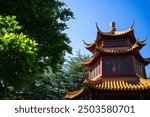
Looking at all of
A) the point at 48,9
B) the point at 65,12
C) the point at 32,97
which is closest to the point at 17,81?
the point at 48,9

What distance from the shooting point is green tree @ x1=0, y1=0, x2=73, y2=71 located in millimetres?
13948

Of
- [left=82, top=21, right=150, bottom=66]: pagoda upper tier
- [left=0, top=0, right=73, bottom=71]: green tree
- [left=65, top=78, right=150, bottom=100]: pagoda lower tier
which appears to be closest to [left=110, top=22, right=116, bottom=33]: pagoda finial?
[left=82, top=21, right=150, bottom=66]: pagoda upper tier

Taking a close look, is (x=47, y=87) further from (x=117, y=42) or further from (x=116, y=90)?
(x=116, y=90)

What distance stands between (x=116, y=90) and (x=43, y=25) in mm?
7233

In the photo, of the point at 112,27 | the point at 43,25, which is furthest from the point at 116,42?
the point at 43,25

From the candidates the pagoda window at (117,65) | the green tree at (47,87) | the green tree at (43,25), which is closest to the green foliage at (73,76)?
the green tree at (47,87)

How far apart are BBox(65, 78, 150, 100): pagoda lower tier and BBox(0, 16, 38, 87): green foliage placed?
27.6ft

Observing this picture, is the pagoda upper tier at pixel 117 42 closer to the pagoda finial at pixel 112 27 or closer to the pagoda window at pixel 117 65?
the pagoda finial at pixel 112 27

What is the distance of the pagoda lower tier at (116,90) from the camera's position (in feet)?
61.9

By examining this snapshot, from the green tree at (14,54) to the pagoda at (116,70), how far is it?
325 inches

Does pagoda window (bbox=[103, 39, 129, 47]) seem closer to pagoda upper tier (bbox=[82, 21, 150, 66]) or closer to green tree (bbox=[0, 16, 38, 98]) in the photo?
pagoda upper tier (bbox=[82, 21, 150, 66])

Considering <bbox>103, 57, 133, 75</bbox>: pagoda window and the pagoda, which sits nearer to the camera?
the pagoda

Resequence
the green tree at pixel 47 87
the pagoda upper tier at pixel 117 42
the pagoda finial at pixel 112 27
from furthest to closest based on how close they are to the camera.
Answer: the green tree at pixel 47 87
the pagoda finial at pixel 112 27
the pagoda upper tier at pixel 117 42

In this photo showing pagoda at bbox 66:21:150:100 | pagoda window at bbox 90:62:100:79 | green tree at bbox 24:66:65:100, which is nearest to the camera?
pagoda at bbox 66:21:150:100
